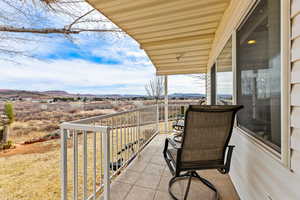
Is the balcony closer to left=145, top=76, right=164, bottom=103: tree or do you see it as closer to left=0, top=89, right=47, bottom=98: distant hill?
left=0, top=89, right=47, bottom=98: distant hill

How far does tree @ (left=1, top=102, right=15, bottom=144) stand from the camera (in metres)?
4.14

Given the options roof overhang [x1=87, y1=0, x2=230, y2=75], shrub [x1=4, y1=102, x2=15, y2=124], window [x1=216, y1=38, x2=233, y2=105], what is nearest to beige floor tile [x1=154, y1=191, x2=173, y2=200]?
window [x1=216, y1=38, x2=233, y2=105]

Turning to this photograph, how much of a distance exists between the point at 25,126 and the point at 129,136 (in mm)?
3795

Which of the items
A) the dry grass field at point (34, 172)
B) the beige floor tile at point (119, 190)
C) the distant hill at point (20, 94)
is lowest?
the dry grass field at point (34, 172)

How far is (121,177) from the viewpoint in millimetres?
2363

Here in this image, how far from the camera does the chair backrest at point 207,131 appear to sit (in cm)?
151

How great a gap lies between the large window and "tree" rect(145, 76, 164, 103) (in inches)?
415

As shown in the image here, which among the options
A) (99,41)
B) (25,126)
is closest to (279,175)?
(99,41)

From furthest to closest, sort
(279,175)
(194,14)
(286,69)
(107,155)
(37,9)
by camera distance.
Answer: (37,9) → (194,14) → (107,155) → (279,175) → (286,69)

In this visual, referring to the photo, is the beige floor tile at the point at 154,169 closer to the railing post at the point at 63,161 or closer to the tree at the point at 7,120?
the railing post at the point at 63,161

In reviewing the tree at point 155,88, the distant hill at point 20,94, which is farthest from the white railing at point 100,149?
the tree at point 155,88

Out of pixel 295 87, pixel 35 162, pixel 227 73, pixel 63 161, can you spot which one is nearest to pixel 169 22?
pixel 227 73

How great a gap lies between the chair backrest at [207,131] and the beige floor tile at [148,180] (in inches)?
35.2

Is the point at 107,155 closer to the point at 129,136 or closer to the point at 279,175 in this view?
the point at 279,175
